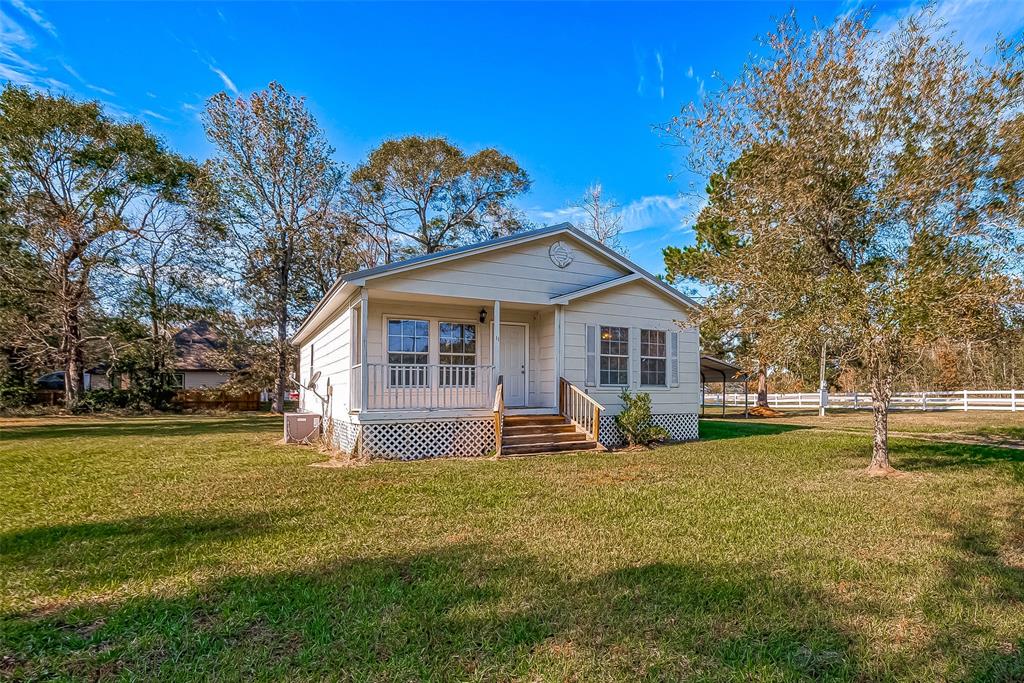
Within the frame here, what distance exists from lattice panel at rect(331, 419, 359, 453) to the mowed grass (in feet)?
7.41

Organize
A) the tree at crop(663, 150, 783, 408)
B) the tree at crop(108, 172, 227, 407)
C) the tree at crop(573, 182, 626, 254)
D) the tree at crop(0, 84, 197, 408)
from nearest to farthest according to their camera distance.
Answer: the tree at crop(663, 150, 783, 408) < the tree at crop(0, 84, 197, 408) < the tree at crop(108, 172, 227, 407) < the tree at crop(573, 182, 626, 254)

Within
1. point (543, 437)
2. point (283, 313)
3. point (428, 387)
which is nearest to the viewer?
point (543, 437)

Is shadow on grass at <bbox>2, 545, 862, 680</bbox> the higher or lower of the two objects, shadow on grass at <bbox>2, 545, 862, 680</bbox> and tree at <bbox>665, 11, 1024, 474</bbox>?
the lower

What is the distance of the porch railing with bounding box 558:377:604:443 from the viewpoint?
1065 centimetres

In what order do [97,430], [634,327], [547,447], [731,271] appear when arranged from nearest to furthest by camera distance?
1. [731,271]
2. [547,447]
3. [634,327]
4. [97,430]

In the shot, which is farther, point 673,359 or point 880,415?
point 673,359

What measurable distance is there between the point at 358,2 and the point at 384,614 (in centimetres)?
1136

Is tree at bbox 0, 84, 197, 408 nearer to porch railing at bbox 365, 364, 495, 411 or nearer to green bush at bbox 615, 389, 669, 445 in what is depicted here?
porch railing at bbox 365, 364, 495, 411

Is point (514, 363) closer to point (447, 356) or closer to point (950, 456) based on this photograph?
point (447, 356)

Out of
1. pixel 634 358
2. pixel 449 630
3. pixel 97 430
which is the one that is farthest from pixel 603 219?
pixel 449 630

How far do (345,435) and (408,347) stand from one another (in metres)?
2.17

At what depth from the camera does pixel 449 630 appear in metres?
2.92

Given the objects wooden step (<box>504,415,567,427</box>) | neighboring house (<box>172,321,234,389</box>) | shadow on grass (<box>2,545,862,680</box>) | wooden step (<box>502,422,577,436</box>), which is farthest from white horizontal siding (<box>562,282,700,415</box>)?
neighboring house (<box>172,321,234,389</box>)

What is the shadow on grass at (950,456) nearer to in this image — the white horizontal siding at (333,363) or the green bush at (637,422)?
the green bush at (637,422)
